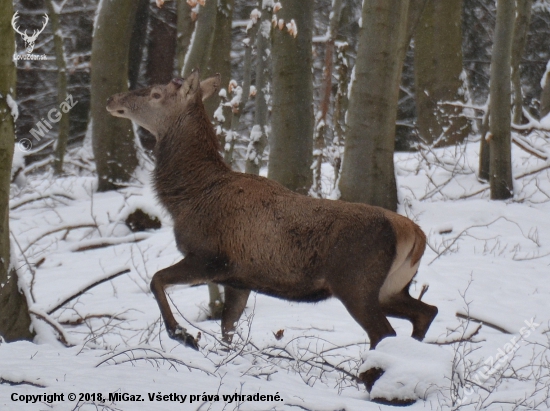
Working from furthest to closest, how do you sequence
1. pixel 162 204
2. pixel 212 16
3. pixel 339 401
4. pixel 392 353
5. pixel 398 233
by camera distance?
pixel 212 16 < pixel 162 204 < pixel 398 233 < pixel 392 353 < pixel 339 401

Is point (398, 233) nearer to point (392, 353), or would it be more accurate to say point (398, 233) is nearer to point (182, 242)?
point (392, 353)

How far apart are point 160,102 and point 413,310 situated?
8.82ft

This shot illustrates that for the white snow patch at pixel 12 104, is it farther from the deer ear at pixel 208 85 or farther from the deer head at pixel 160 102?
the deer ear at pixel 208 85

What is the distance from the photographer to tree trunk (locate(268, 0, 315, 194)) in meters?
8.46

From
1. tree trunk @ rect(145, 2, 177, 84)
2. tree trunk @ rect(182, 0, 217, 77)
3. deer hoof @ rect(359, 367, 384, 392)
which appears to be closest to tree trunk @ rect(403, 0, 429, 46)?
tree trunk @ rect(182, 0, 217, 77)

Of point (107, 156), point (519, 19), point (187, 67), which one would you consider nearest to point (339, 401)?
point (187, 67)

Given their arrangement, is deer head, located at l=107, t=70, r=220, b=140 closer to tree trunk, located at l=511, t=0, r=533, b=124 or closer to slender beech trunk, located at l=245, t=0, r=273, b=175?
slender beech trunk, located at l=245, t=0, r=273, b=175

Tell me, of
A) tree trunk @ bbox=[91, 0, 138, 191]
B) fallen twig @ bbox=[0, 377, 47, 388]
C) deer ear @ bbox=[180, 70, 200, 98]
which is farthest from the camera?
tree trunk @ bbox=[91, 0, 138, 191]

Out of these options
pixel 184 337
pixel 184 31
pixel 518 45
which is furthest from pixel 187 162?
pixel 518 45

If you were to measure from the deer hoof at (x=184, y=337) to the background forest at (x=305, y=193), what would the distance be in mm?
109

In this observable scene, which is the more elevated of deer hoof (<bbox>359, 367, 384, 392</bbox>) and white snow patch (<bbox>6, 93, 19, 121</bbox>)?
white snow patch (<bbox>6, 93, 19, 121</bbox>)

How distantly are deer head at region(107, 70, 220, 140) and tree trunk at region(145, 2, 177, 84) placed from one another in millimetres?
15549

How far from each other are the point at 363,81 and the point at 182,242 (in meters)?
3.66

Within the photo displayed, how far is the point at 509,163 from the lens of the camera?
1034cm
